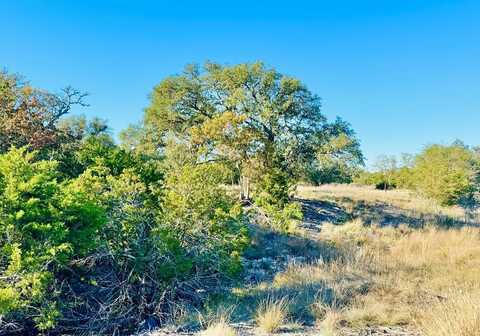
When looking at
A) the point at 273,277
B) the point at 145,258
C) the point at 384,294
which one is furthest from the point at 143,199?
the point at 384,294

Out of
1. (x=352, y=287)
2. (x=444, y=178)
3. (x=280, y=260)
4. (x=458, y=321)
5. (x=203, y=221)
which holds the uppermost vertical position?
(x=444, y=178)

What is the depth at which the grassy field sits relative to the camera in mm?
5273

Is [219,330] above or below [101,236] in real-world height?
below

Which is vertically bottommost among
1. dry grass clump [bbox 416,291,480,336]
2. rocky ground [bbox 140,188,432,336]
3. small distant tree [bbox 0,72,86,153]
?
rocky ground [bbox 140,188,432,336]

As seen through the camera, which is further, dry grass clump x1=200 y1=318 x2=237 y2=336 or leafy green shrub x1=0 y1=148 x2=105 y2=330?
dry grass clump x1=200 y1=318 x2=237 y2=336

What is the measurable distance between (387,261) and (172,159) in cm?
858

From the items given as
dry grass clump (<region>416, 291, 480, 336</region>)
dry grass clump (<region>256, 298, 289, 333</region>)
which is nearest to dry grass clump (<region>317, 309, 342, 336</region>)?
dry grass clump (<region>256, 298, 289, 333</region>)

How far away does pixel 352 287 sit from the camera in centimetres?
727

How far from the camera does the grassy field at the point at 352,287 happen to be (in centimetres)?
527

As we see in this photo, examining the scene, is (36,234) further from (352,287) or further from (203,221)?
(352,287)

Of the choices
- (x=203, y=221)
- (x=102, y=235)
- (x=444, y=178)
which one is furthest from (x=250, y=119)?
(x=102, y=235)

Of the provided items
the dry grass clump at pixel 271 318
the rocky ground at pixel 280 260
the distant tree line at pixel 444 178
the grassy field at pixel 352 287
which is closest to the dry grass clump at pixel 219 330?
the grassy field at pixel 352 287

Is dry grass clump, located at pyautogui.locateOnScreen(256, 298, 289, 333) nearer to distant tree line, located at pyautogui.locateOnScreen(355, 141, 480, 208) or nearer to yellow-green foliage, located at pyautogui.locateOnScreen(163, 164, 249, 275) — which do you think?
yellow-green foliage, located at pyautogui.locateOnScreen(163, 164, 249, 275)

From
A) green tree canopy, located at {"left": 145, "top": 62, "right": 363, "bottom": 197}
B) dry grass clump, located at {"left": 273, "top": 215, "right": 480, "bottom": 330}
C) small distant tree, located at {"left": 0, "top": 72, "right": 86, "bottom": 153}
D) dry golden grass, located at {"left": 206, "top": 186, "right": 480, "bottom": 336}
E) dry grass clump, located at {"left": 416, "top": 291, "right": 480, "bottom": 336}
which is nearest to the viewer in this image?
dry grass clump, located at {"left": 416, "top": 291, "right": 480, "bottom": 336}
